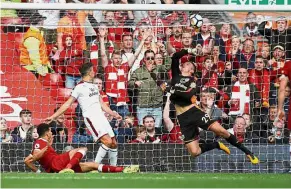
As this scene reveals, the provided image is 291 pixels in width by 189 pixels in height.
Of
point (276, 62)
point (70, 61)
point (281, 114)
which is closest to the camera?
point (281, 114)

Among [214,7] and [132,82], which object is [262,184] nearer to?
[214,7]

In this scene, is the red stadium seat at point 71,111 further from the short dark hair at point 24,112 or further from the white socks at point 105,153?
the white socks at point 105,153

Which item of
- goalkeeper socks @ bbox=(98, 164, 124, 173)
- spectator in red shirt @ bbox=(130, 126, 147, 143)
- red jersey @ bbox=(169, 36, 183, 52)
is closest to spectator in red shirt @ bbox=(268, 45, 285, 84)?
red jersey @ bbox=(169, 36, 183, 52)

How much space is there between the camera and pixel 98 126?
11297 millimetres

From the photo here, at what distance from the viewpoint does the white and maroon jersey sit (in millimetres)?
11188

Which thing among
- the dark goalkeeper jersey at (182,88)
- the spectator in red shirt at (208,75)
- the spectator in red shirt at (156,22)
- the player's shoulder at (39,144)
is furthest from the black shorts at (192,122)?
the player's shoulder at (39,144)

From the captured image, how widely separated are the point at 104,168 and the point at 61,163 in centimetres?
47

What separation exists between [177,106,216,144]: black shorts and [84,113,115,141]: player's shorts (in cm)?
91

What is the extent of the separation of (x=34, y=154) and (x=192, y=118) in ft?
5.95

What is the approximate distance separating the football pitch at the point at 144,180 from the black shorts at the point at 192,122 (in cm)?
136

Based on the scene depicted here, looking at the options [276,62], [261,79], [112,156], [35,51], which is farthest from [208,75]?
[35,51]

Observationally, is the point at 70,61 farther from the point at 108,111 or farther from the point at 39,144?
the point at 39,144

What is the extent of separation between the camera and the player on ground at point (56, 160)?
10531 millimetres

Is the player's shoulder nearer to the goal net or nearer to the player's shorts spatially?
the goal net
